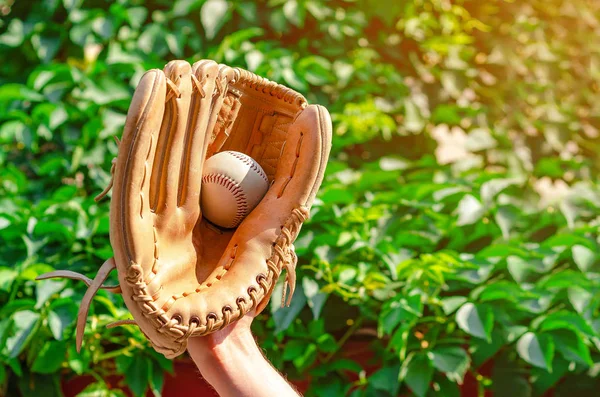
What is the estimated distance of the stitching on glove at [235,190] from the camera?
1146 mm

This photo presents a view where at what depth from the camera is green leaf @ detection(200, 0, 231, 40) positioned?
223 centimetres

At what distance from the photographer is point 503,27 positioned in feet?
8.88

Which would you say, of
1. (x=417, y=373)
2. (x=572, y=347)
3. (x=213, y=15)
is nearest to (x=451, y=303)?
(x=417, y=373)

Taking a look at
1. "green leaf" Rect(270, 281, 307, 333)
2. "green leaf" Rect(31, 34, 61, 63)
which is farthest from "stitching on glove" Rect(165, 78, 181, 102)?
"green leaf" Rect(31, 34, 61, 63)

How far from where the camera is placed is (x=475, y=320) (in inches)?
63.1

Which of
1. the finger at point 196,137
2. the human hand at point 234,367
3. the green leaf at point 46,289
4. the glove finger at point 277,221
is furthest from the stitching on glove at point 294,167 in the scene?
the green leaf at point 46,289

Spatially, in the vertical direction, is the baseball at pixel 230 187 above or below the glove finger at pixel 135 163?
below

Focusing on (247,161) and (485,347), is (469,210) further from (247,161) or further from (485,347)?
(247,161)

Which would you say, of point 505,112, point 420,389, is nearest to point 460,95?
point 505,112

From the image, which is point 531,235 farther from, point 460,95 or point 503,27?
point 503,27

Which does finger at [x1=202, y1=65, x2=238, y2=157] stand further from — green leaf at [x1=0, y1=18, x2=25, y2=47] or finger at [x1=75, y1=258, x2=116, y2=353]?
green leaf at [x1=0, y1=18, x2=25, y2=47]

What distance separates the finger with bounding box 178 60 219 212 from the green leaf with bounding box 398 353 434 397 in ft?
2.36

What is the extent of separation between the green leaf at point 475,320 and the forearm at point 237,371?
65 cm

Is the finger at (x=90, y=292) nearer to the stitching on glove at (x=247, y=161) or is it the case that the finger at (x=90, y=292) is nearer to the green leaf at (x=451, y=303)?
the stitching on glove at (x=247, y=161)
